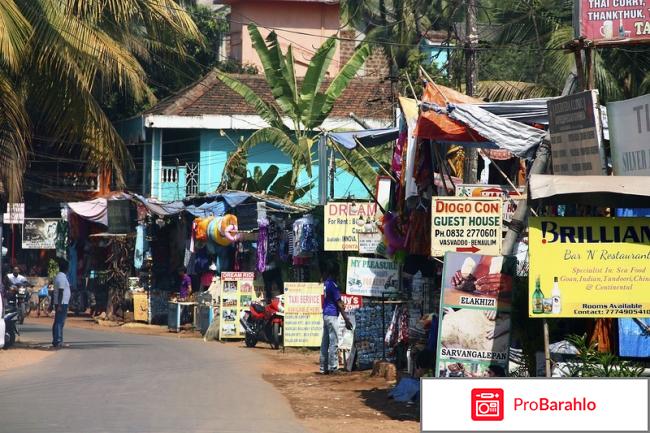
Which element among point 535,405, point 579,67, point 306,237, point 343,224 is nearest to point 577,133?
point 579,67

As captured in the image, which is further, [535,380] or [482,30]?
[482,30]

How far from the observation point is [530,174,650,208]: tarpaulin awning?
11164 millimetres

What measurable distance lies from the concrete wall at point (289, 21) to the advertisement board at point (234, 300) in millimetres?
19169

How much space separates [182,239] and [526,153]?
69.3 ft

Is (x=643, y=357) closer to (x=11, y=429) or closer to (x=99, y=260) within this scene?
(x=11, y=429)

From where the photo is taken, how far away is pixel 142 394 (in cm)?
1455

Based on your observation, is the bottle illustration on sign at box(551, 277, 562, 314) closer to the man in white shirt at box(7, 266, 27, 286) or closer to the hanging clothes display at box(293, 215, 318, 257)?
the hanging clothes display at box(293, 215, 318, 257)

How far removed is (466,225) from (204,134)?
25.2 meters

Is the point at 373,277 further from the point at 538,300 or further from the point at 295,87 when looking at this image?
the point at 295,87

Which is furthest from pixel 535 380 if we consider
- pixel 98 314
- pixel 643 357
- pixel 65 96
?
pixel 98 314

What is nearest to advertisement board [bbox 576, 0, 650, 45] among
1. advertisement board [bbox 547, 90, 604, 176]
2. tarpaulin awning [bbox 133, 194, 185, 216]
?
advertisement board [bbox 547, 90, 604, 176]

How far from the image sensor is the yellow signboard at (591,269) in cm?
→ 1136

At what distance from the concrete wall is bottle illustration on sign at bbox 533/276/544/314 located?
1282 inches

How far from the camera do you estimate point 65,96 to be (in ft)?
68.2
